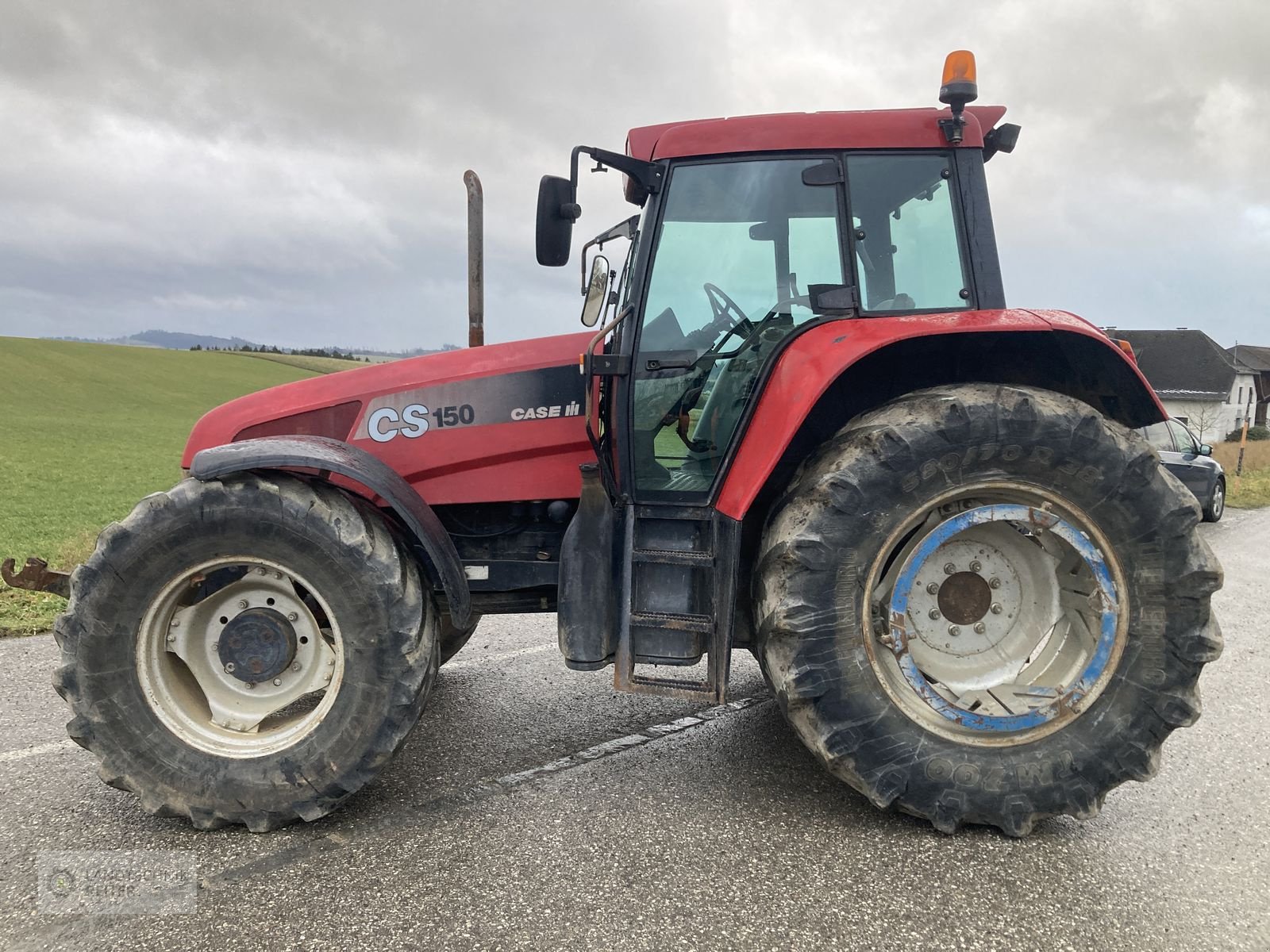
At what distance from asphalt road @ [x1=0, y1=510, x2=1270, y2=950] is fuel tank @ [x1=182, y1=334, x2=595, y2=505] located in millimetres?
1153

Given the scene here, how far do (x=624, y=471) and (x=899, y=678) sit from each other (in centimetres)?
121

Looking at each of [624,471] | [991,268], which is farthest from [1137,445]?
[624,471]

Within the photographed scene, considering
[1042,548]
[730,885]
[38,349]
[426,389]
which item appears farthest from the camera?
[38,349]

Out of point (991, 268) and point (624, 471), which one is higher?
point (991, 268)

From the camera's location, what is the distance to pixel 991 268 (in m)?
3.04

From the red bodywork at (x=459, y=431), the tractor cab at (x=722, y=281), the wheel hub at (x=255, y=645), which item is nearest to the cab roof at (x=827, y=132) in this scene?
the tractor cab at (x=722, y=281)

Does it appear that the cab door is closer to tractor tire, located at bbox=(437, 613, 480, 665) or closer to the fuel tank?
the fuel tank

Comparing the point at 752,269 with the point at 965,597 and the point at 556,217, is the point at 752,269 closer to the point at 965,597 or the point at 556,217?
the point at 556,217

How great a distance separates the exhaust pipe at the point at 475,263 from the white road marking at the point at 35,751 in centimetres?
246

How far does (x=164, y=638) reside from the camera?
288 centimetres

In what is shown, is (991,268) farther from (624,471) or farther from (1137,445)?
(624,471)

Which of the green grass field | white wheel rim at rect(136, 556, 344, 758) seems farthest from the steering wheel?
the green grass field

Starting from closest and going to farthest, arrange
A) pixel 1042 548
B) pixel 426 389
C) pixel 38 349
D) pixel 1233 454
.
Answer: pixel 1042 548, pixel 426 389, pixel 1233 454, pixel 38 349

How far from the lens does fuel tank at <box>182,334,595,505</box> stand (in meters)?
3.27
